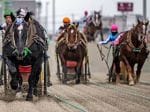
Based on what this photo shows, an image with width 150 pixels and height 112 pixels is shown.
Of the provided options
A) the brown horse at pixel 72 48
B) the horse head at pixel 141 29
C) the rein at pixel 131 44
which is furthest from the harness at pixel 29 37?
the rein at pixel 131 44

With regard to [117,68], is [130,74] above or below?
below

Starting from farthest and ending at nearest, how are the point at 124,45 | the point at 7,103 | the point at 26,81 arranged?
the point at 124,45, the point at 26,81, the point at 7,103

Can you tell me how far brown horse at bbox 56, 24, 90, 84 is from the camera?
23578 mm

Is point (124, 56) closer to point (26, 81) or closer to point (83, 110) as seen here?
point (26, 81)

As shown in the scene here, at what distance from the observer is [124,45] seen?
79.4 ft

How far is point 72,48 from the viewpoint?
23688 millimetres

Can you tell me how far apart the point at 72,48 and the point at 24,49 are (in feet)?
21.0

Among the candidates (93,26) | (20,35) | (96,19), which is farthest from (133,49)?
(96,19)

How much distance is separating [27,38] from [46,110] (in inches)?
111

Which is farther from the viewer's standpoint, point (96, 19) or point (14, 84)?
point (96, 19)

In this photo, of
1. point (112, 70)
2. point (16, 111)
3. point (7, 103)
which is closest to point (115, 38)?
point (112, 70)

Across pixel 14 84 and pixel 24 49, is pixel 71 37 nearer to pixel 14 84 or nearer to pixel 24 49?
pixel 14 84

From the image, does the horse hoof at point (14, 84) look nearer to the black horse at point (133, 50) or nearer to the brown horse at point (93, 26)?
the black horse at point (133, 50)

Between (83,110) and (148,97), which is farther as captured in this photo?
(148,97)
